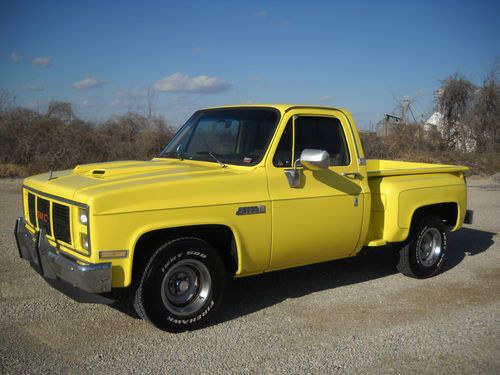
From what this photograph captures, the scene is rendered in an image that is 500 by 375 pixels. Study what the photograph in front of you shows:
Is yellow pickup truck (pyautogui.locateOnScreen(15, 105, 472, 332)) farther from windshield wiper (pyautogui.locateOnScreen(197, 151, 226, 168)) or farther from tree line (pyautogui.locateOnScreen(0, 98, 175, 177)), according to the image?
tree line (pyautogui.locateOnScreen(0, 98, 175, 177))

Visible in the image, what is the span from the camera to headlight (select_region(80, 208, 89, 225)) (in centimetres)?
401

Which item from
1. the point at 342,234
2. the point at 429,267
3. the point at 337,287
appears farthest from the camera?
the point at 429,267

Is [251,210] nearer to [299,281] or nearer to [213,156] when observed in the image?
[213,156]

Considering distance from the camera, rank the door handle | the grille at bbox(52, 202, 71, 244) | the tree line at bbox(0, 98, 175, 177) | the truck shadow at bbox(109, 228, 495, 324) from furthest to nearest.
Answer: the tree line at bbox(0, 98, 175, 177), the door handle, the truck shadow at bbox(109, 228, 495, 324), the grille at bbox(52, 202, 71, 244)

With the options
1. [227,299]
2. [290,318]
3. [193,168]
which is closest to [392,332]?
[290,318]

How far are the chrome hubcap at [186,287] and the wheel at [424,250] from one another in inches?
113

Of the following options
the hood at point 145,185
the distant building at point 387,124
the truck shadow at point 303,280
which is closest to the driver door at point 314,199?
the hood at point 145,185

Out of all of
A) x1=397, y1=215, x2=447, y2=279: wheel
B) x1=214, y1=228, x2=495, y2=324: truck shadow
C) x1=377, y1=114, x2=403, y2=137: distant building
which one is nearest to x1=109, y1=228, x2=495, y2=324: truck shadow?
x1=214, y1=228, x2=495, y2=324: truck shadow

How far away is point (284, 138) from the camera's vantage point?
511 cm

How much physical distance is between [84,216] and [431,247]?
4.58 metres

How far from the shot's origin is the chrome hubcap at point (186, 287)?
176 inches

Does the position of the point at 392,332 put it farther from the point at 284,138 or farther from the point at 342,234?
the point at 284,138

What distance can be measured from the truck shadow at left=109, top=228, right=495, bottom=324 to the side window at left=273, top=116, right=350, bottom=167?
4.40 feet

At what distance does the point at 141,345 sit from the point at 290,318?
4.84ft
